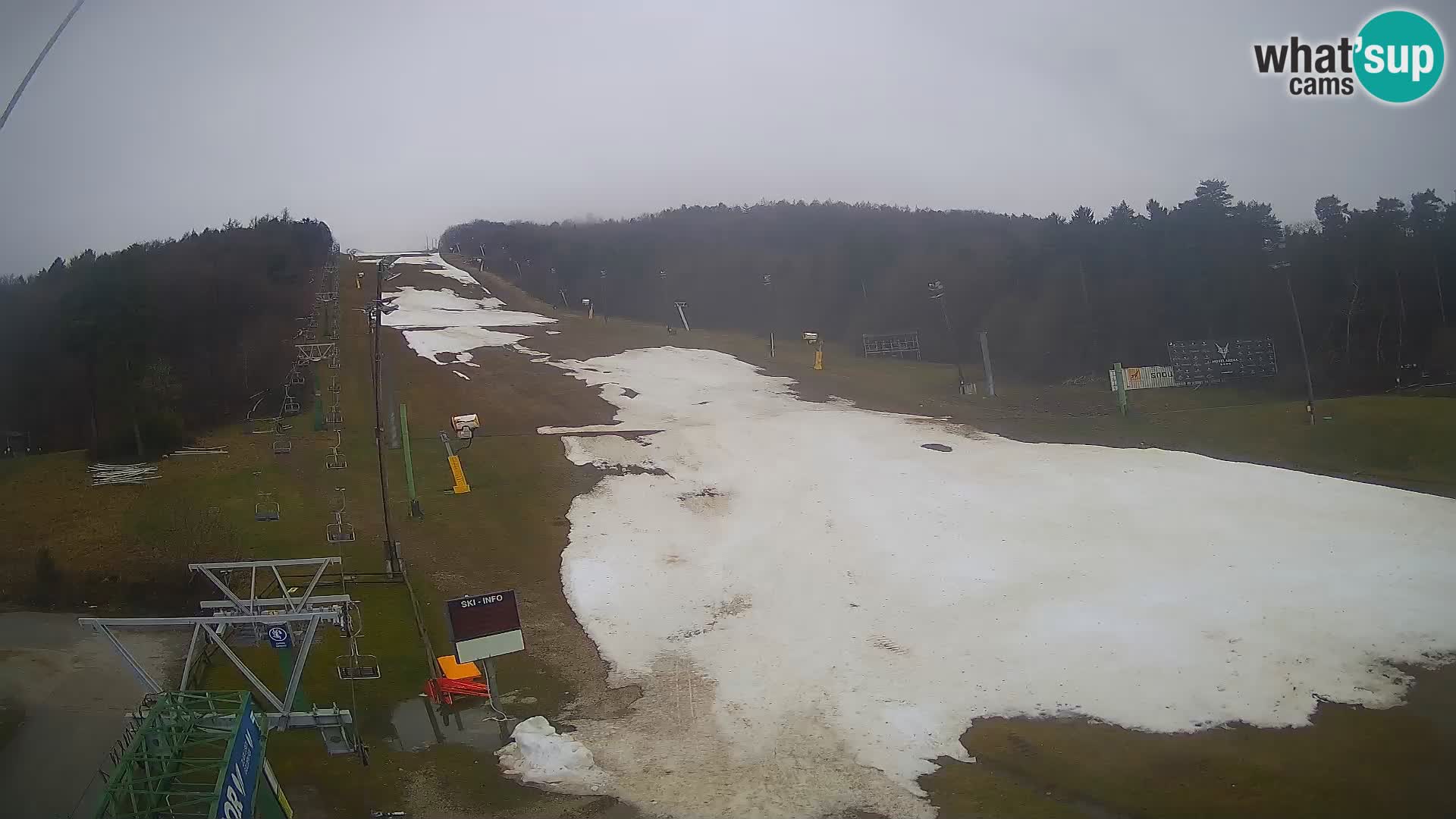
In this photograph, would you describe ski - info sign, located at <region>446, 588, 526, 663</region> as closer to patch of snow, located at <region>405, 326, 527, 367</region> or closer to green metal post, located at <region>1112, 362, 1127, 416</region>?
green metal post, located at <region>1112, 362, 1127, 416</region>

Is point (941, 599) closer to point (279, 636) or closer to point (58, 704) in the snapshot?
point (279, 636)

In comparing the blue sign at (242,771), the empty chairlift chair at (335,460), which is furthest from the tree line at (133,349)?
the blue sign at (242,771)

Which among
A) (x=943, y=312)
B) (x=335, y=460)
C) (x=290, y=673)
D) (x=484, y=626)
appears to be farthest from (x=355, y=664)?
(x=943, y=312)

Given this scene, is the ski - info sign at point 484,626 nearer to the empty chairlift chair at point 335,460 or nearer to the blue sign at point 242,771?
the blue sign at point 242,771

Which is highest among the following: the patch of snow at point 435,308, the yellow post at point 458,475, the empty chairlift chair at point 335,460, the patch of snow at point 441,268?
the patch of snow at point 441,268

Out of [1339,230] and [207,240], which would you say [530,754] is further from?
[207,240]

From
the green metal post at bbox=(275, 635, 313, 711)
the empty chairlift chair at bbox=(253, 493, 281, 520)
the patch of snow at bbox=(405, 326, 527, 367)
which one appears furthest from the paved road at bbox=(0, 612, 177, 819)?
the patch of snow at bbox=(405, 326, 527, 367)
